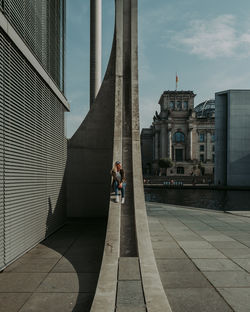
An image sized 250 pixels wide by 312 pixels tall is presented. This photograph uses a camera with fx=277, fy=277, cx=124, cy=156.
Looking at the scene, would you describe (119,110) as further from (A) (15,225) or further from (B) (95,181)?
(A) (15,225)

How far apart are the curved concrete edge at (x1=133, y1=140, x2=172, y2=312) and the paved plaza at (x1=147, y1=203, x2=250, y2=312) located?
0.28m

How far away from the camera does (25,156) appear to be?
869 cm

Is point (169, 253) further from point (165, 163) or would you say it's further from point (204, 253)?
point (165, 163)

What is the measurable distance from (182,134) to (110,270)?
107810mm

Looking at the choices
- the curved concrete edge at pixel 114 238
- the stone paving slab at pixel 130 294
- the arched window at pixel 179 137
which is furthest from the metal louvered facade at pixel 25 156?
the arched window at pixel 179 137

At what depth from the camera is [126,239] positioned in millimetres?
7711

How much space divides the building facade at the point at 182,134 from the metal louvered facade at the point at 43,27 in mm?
92774

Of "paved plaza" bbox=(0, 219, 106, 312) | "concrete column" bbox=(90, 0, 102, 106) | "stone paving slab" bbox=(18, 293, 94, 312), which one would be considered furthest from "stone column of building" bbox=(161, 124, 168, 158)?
"stone paving slab" bbox=(18, 293, 94, 312)

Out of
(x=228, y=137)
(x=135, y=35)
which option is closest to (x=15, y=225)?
(x=135, y=35)

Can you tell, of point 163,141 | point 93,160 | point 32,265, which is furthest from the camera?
point 163,141

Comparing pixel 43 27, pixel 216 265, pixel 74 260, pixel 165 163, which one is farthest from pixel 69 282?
pixel 165 163

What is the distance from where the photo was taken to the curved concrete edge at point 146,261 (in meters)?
4.62

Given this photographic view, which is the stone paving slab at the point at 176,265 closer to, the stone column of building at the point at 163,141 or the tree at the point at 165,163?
the tree at the point at 165,163

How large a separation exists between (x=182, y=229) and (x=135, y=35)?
33.8 feet
